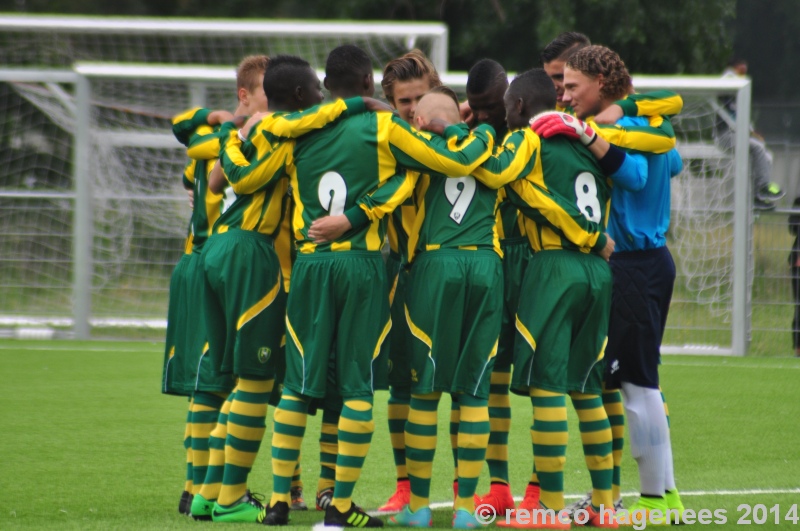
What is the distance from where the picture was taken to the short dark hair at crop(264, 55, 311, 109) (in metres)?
4.42

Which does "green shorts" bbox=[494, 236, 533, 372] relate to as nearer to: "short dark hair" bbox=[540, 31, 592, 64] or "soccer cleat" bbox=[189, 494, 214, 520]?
"short dark hair" bbox=[540, 31, 592, 64]

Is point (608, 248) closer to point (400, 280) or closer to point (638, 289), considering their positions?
point (638, 289)

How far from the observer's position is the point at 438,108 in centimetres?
444

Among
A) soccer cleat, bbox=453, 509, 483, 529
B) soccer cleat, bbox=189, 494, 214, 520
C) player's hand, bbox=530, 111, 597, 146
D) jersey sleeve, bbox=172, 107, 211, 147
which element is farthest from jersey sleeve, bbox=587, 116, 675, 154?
soccer cleat, bbox=189, 494, 214, 520

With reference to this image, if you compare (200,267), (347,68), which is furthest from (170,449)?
(347,68)

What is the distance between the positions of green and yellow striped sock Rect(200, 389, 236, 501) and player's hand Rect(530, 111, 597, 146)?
170 centimetres

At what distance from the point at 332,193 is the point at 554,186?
0.90m

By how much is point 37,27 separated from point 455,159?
928 cm

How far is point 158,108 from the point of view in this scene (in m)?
12.2

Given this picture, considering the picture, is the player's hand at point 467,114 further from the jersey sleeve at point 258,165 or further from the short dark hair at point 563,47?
the jersey sleeve at point 258,165

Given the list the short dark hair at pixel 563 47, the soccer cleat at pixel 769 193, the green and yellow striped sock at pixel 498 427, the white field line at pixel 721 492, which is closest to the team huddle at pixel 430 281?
the green and yellow striped sock at pixel 498 427

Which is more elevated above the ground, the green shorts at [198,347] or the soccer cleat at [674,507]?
the green shorts at [198,347]

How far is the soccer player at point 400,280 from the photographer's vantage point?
4633 mm

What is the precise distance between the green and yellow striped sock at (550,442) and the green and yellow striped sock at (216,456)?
130 centimetres
